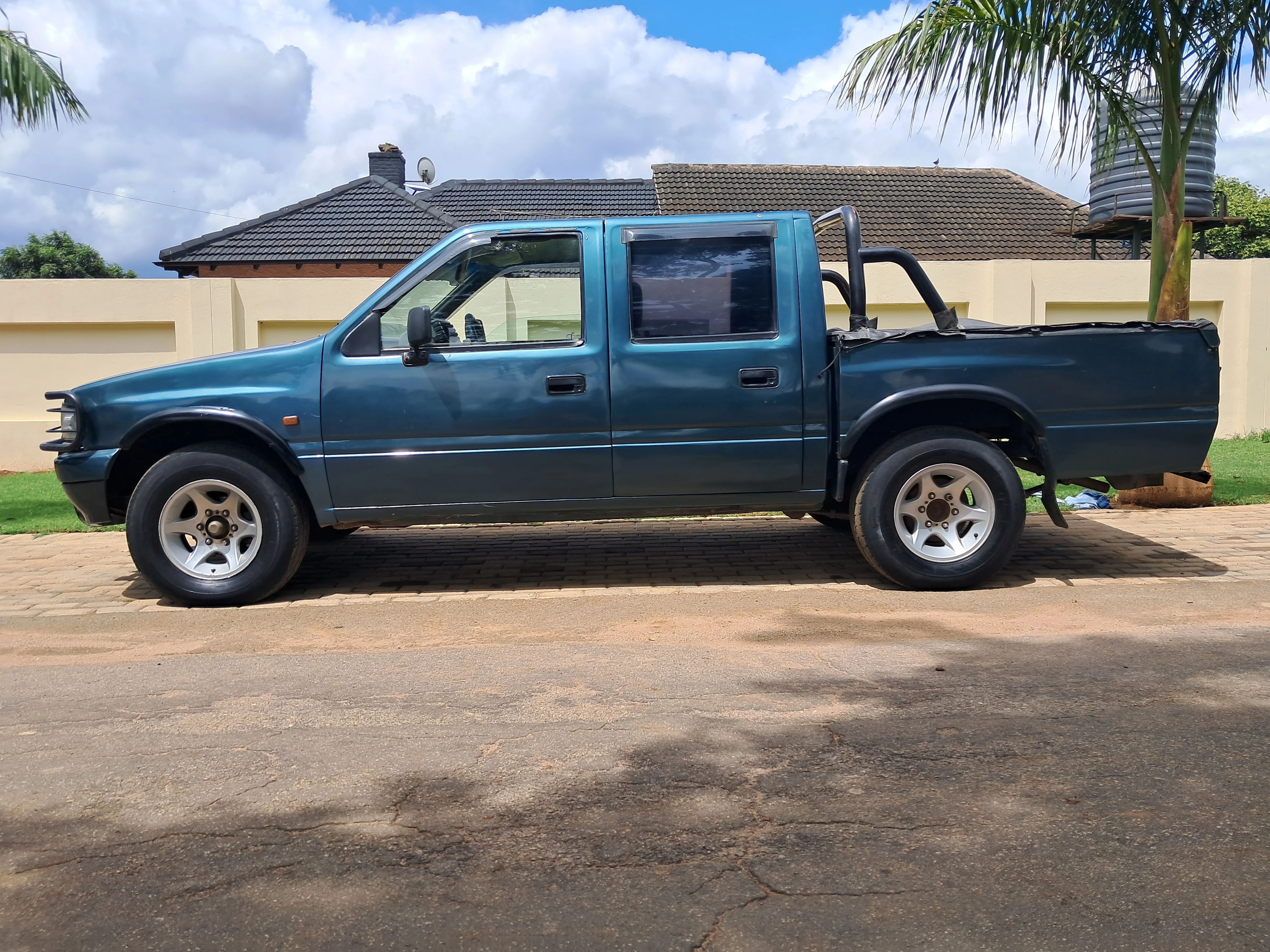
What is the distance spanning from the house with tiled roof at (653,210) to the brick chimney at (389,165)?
1.3 inches

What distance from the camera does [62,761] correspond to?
3529mm

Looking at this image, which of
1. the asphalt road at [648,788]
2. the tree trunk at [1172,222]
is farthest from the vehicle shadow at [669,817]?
the tree trunk at [1172,222]

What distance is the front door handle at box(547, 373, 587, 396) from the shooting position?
Answer: 6012 mm

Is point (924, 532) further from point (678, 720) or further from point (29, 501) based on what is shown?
point (29, 501)

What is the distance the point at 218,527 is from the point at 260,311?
8741 millimetres

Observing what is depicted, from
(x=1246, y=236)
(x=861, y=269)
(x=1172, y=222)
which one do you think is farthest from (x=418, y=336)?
(x=1246, y=236)

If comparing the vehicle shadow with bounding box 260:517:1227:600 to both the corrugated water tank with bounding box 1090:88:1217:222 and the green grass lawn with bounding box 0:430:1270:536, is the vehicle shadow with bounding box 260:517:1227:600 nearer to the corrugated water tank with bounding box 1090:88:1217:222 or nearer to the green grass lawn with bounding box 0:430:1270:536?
the green grass lawn with bounding box 0:430:1270:536

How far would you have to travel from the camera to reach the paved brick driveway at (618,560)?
21.0 feet

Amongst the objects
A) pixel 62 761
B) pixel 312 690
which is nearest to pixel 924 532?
pixel 312 690

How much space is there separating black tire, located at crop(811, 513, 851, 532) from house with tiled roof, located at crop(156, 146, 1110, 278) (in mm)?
15550

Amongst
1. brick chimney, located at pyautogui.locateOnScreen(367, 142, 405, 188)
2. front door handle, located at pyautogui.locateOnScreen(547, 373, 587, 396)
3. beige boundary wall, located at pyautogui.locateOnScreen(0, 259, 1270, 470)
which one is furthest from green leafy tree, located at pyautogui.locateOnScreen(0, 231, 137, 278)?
front door handle, located at pyautogui.locateOnScreen(547, 373, 587, 396)

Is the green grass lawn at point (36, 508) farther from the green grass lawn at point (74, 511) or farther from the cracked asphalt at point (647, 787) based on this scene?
the cracked asphalt at point (647, 787)

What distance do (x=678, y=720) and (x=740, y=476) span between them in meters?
2.53

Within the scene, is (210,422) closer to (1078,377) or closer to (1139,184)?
(1078,377)
